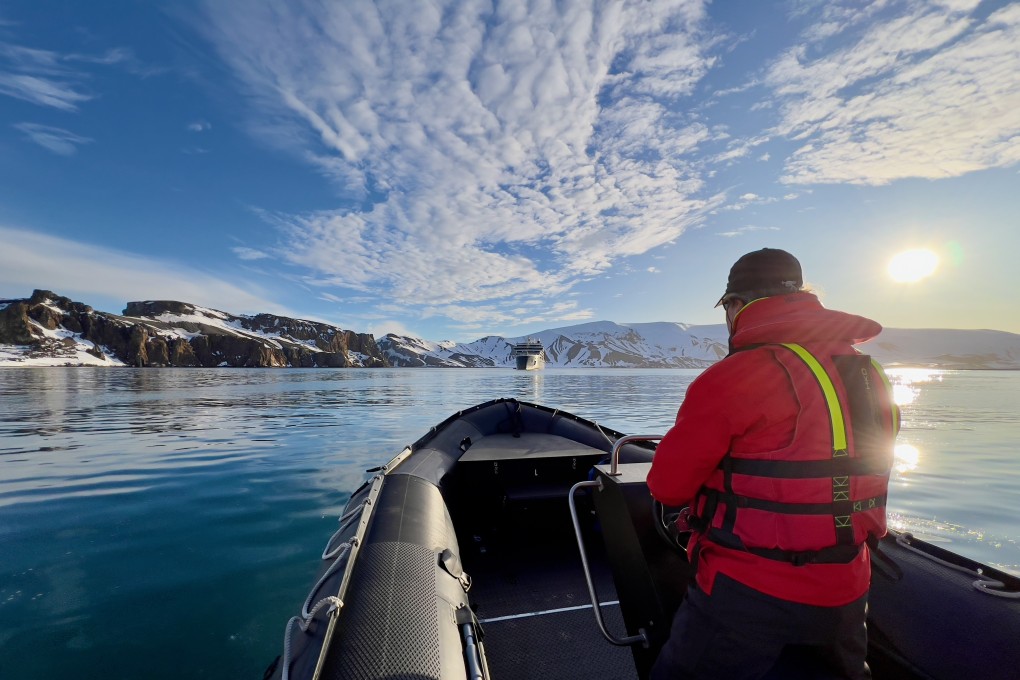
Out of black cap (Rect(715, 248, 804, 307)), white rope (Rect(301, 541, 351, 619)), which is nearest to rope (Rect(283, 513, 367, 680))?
white rope (Rect(301, 541, 351, 619))

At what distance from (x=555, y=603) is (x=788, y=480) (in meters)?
3.13

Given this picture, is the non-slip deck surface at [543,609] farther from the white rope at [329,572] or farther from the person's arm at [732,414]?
the person's arm at [732,414]

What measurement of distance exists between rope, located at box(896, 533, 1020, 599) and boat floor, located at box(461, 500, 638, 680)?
1966mm

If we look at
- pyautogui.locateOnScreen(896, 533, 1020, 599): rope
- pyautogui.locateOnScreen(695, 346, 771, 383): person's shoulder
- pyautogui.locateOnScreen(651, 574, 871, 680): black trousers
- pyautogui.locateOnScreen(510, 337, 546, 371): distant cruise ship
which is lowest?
pyautogui.locateOnScreen(896, 533, 1020, 599): rope

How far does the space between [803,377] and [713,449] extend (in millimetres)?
369

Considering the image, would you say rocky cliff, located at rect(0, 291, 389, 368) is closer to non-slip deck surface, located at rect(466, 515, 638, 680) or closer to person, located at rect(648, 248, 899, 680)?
non-slip deck surface, located at rect(466, 515, 638, 680)

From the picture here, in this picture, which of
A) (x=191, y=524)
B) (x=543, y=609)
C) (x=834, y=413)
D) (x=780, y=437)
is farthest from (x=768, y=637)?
(x=191, y=524)

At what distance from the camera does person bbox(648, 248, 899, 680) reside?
1.40 m

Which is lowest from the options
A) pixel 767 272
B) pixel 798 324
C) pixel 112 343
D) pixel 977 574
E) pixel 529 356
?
pixel 977 574

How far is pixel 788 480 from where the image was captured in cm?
141

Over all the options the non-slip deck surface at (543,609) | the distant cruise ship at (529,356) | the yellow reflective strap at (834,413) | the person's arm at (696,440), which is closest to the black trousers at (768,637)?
the person's arm at (696,440)

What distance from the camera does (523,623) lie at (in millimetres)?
3562

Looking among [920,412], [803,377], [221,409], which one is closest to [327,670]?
[803,377]

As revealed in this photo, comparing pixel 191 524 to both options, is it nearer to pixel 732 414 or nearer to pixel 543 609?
pixel 543 609
